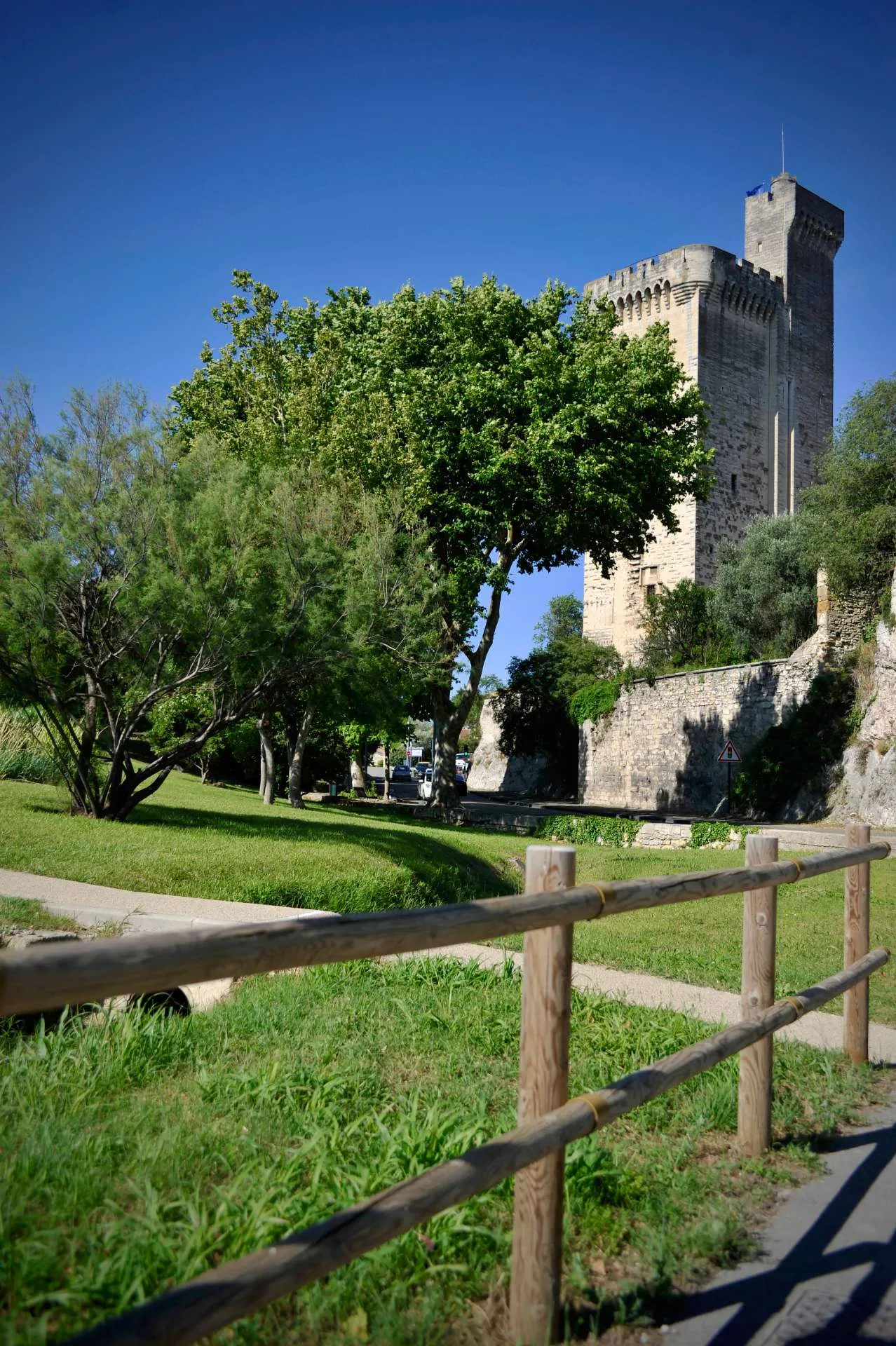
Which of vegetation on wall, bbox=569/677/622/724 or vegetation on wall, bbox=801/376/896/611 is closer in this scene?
vegetation on wall, bbox=801/376/896/611

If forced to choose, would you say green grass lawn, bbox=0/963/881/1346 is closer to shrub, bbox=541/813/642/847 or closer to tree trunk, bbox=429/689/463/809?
shrub, bbox=541/813/642/847

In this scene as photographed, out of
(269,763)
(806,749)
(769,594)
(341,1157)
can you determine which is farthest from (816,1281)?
(769,594)

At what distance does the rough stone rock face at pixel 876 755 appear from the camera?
24562mm

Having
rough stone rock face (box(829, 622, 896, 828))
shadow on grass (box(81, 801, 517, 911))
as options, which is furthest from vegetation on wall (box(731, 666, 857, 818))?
shadow on grass (box(81, 801, 517, 911))

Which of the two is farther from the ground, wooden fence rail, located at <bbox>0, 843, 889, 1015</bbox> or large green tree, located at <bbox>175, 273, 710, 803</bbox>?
large green tree, located at <bbox>175, 273, 710, 803</bbox>

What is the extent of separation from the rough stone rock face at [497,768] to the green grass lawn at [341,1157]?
4264cm

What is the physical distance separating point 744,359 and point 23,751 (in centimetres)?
4317

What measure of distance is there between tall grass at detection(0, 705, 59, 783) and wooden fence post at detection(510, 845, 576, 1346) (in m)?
15.2

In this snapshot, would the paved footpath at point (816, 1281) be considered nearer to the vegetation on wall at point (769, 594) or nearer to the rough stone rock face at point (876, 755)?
the rough stone rock face at point (876, 755)

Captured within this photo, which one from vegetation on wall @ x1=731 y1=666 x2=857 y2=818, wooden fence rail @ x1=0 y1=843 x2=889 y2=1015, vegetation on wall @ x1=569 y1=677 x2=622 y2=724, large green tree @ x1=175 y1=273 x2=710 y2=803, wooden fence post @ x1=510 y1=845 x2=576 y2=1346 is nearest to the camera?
wooden fence rail @ x1=0 y1=843 x2=889 y2=1015

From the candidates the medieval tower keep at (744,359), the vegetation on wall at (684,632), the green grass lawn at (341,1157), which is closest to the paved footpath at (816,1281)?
the green grass lawn at (341,1157)

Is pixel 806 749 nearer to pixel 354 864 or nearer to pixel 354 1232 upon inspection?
pixel 354 864

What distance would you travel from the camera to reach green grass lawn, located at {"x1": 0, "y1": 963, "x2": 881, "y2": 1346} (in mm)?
2385

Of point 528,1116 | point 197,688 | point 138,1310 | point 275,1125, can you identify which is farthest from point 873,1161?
point 197,688
